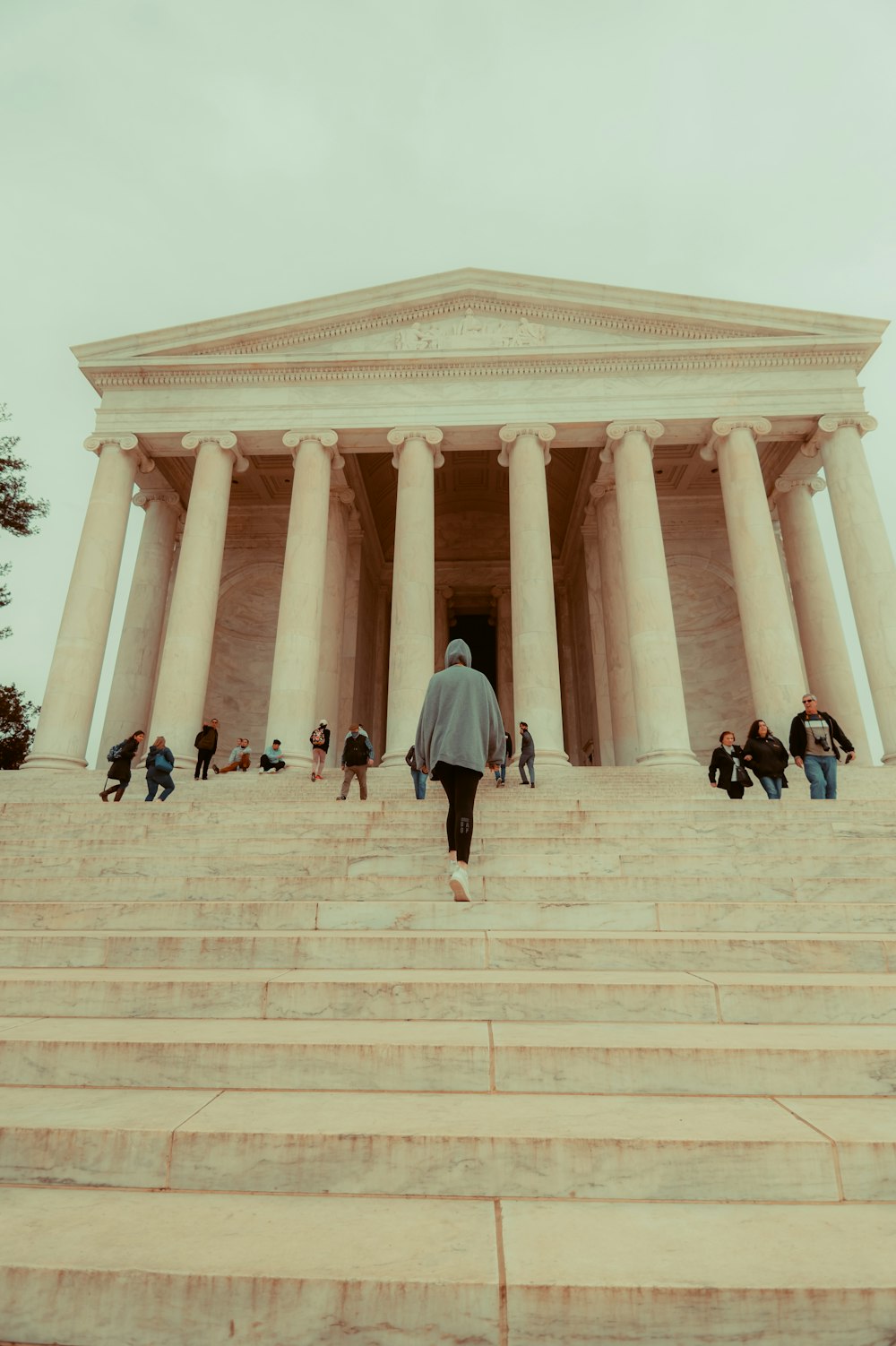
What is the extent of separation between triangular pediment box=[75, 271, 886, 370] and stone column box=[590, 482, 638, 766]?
5645mm

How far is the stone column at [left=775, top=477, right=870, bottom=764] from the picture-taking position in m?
24.3

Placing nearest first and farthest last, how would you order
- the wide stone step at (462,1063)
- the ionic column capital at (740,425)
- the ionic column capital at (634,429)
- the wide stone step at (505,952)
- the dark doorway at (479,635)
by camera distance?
the wide stone step at (462,1063) → the wide stone step at (505,952) → the ionic column capital at (740,425) → the ionic column capital at (634,429) → the dark doorway at (479,635)

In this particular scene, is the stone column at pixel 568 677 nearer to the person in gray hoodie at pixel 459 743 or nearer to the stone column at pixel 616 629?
the stone column at pixel 616 629

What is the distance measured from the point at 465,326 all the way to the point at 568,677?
697 inches

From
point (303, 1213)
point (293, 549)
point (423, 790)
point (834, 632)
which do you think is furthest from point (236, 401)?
point (303, 1213)

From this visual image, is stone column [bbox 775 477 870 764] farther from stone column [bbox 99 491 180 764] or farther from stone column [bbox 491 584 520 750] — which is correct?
stone column [bbox 99 491 180 764]

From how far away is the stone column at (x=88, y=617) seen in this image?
21.2 metres

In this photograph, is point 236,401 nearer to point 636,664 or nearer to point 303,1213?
point 636,664

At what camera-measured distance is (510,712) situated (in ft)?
113

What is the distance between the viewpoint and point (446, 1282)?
8.00 feet

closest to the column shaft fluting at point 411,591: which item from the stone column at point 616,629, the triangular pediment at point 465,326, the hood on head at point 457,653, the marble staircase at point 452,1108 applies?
the triangular pediment at point 465,326

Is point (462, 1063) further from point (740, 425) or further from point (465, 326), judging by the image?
point (465, 326)

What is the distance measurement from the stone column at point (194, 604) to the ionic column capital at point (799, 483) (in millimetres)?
19841

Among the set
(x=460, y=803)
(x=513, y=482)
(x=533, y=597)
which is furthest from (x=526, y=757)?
(x=460, y=803)
